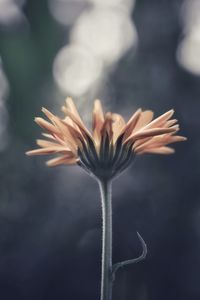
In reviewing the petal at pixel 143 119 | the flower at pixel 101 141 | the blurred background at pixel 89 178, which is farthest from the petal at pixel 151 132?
the blurred background at pixel 89 178

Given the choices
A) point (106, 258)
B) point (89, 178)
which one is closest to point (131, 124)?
point (106, 258)

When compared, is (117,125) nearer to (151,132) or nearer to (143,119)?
(143,119)

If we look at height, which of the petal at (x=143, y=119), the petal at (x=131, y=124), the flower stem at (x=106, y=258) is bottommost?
the flower stem at (x=106, y=258)

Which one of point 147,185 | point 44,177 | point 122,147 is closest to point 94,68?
point 44,177

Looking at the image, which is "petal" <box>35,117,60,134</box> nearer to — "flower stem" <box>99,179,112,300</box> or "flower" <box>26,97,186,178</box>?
"flower" <box>26,97,186,178</box>

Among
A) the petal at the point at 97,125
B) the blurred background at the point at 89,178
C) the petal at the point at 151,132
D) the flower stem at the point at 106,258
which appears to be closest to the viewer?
the flower stem at the point at 106,258

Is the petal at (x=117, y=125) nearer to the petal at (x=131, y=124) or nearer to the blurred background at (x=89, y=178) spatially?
the petal at (x=131, y=124)
